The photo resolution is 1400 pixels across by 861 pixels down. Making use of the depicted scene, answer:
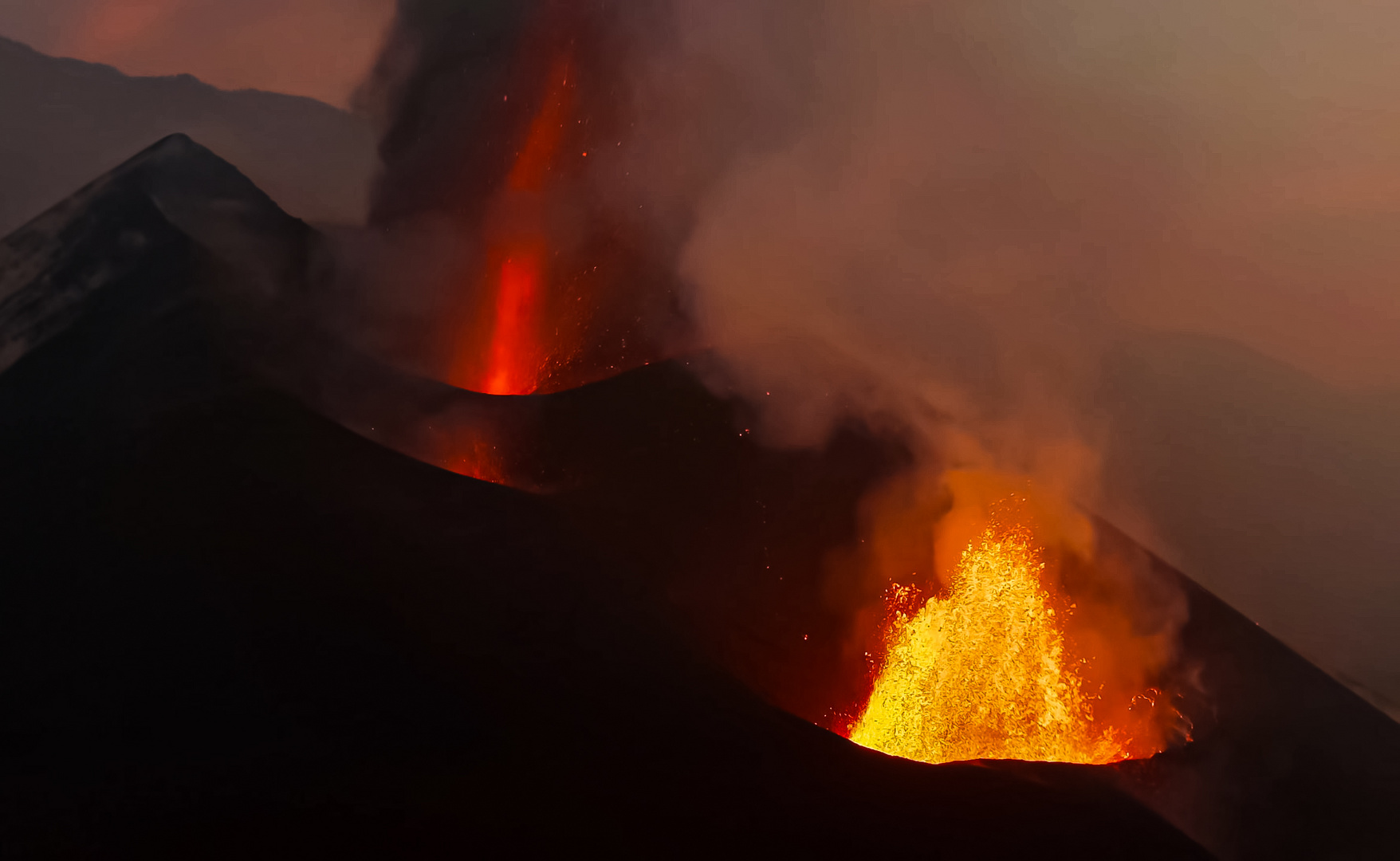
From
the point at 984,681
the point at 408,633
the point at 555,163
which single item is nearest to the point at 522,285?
the point at 555,163

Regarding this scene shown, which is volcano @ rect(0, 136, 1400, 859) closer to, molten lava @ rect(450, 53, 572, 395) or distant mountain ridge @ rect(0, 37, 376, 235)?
distant mountain ridge @ rect(0, 37, 376, 235)

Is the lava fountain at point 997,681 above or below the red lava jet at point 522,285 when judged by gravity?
below

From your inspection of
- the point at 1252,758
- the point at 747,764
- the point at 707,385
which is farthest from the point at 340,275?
the point at 1252,758

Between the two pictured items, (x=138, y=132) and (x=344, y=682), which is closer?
(x=344, y=682)

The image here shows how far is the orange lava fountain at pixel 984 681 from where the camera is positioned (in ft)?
15.4

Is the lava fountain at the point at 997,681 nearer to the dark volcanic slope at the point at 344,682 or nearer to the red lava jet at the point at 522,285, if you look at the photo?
the dark volcanic slope at the point at 344,682

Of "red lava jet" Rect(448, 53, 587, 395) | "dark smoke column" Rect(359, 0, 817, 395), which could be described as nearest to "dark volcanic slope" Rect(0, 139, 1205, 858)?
"red lava jet" Rect(448, 53, 587, 395)

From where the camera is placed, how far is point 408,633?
10.4 feet

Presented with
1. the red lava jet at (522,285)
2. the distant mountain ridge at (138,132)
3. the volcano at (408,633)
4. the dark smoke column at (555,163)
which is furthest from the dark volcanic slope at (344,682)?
the distant mountain ridge at (138,132)

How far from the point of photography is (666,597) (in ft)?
12.3

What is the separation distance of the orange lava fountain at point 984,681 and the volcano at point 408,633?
1.42 ft

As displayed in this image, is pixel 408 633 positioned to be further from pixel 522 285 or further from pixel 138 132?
pixel 138 132

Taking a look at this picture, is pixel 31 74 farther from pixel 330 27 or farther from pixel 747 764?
pixel 747 764

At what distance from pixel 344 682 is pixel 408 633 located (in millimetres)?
266
